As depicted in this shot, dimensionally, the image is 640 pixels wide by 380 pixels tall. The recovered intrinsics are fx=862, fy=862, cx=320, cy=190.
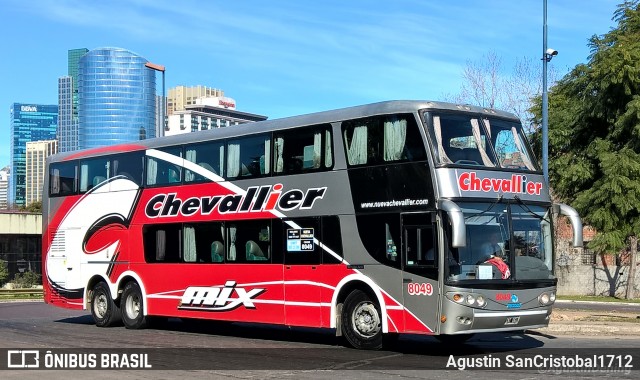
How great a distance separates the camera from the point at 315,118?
1675 cm

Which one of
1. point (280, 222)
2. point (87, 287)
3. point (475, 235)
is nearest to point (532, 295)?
point (475, 235)

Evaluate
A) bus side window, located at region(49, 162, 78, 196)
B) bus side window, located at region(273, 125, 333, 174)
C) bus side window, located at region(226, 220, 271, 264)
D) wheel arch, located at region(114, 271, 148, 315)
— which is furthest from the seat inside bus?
bus side window, located at region(49, 162, 78, 196)

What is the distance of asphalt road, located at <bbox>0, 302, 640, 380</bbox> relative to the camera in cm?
1234

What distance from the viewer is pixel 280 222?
56.6 ft

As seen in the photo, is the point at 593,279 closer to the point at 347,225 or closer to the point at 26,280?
the point at 347,225

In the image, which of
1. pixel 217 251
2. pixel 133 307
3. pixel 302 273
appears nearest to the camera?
pixel 302 273

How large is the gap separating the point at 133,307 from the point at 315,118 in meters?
7.73

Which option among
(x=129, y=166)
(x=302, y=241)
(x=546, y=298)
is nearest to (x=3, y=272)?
(x=129, y=166)

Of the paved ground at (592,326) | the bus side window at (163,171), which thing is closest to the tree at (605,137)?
the paved ground at (592,326)

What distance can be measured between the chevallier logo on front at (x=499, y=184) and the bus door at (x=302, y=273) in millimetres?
3310

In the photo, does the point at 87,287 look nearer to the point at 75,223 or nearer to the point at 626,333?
the point at 75,223

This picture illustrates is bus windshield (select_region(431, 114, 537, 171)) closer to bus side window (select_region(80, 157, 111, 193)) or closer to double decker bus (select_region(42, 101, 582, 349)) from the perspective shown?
double decker bus (select_region(42, 101, 582, 349))

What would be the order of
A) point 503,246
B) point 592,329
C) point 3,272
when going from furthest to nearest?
1. point 3,272
2. point 592,329
3. point 503,246

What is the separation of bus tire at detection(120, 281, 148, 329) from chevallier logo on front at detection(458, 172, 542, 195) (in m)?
9.69
